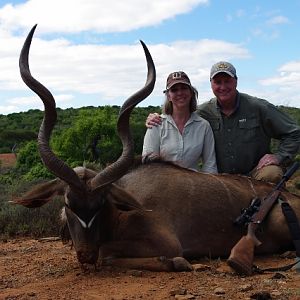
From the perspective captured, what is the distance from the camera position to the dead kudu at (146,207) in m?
5.16

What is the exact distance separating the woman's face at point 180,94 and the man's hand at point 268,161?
1115 mm

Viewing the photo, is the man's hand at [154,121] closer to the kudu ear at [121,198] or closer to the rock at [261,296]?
the kudu ear at [121,198]

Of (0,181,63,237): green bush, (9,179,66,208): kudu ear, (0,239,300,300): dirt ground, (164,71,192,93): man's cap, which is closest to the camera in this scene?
(0,239,300,300): dirt ground

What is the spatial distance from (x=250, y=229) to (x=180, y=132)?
1.71 meters

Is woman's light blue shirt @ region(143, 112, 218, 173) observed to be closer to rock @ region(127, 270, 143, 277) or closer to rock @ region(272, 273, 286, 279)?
rock @ region(127, 270, 143, 277)

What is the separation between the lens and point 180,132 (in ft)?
22.7

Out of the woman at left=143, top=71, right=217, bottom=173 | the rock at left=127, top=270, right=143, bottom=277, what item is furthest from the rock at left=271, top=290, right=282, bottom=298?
the woman at left=143, top=71, right=217, bottom=173

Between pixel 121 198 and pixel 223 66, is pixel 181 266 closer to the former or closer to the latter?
pixel 121 198

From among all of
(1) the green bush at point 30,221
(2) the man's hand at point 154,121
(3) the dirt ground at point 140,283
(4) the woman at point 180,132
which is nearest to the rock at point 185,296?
(3) the dirt ground at point 140,283

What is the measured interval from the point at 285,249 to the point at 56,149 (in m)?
11.6

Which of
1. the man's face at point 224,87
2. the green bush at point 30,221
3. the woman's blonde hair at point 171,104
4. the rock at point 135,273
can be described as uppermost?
the man's face at point 224,87

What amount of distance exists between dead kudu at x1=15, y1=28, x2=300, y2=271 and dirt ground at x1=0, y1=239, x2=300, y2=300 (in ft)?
0.70

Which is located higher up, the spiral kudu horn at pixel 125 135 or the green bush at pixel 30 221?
the spiral kudu horn at pixel 125 135

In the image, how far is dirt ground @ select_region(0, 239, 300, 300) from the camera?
4.27 m
